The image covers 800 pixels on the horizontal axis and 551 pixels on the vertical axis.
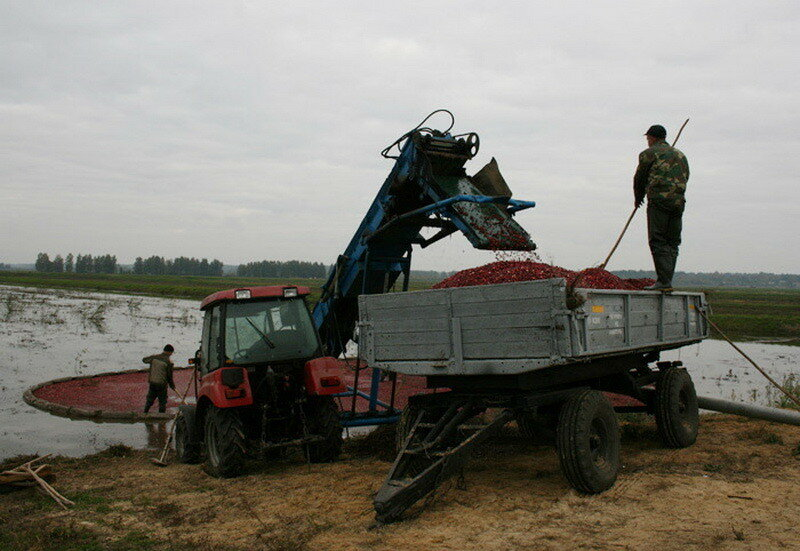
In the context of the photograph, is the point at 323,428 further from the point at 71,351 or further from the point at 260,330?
the point at 71,351

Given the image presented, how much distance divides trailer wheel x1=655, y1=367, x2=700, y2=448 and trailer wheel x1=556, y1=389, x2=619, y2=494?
1737 mm

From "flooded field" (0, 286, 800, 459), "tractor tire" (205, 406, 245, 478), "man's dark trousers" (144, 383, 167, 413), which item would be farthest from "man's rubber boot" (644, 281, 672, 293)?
"man's dark trousers" (144, 383, 167, 413)

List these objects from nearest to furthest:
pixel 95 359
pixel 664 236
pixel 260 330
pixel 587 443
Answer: pixel 587 443, pixel 664 236, pixel 260 330, pixel 95 359

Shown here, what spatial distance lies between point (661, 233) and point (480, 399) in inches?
116

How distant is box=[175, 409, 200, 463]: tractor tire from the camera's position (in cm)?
823

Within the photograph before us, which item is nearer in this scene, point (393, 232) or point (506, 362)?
point (506, 362)

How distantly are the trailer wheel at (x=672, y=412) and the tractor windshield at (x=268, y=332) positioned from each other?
395cm

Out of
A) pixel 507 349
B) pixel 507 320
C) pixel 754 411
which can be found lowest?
pixel 754 411

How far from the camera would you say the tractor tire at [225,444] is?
7.12 metres

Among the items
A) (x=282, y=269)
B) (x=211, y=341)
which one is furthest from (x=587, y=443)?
(x=282, y=269)

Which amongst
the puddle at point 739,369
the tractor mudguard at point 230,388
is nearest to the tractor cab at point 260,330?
the tractor mudguard at point 230,388

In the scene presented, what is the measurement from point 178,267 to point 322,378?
16620 centimetres

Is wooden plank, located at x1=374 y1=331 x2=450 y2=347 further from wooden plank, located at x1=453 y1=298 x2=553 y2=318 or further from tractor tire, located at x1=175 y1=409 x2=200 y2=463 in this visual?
tractor tire, located at x1=175 y1=409 x2=200 y2=463

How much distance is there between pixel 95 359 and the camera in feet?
64.6
